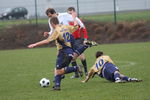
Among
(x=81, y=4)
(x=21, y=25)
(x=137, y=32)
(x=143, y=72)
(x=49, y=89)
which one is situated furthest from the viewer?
(x=81, y=4)

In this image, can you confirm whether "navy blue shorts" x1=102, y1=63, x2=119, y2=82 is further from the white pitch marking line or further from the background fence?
the background fence

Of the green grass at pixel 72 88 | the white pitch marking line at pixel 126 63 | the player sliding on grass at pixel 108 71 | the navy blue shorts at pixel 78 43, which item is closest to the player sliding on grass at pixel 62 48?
the green grass at pixel 72 88

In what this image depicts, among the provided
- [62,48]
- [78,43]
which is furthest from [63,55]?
[78,43]

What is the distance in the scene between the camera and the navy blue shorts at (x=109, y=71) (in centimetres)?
1166

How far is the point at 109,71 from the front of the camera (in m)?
11.7

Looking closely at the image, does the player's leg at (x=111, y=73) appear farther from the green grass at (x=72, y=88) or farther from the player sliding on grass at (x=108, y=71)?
the green grass at (x=72, y=88)

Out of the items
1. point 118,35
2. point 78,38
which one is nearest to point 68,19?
point 78,38

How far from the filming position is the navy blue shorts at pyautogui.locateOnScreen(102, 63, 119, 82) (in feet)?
38.3

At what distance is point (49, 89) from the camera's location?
11266 millimetres

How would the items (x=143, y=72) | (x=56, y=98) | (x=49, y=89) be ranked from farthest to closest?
(x=143, y=72)
(x=49, y=89)
(x=56, y=98)

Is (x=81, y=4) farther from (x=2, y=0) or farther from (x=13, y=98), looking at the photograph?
(x=13, y=98)

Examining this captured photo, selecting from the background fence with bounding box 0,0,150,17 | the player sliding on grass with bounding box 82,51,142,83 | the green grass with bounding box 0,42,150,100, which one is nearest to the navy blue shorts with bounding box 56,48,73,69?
the green grass with bounding box 0,42,150,100

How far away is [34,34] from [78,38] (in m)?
18.0

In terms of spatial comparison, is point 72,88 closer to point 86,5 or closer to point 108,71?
point 108,71
